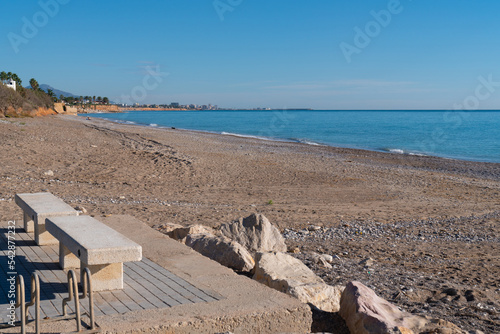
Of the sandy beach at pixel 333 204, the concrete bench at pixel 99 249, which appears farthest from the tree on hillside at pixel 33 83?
the concrete bench at pixel 99 249

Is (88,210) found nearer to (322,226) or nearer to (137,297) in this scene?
(322,226)

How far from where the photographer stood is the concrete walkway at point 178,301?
397 centimetres

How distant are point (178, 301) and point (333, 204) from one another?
29.1 feet

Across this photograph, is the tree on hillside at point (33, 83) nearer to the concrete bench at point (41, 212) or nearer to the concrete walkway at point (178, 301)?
the concrete bench at point (41, 212)

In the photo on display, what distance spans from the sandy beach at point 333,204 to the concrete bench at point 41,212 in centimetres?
203

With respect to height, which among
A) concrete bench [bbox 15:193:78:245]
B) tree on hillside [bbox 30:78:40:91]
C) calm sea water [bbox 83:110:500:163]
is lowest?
calm sea water [bbox 83:110:500:163]

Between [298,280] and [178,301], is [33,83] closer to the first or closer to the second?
[298,280]

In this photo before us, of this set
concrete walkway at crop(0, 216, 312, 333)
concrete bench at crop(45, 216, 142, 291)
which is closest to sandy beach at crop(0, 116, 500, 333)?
concrete walkway at crop(0, 216, 312, 333)

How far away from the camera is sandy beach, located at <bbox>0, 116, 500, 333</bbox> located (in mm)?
7094

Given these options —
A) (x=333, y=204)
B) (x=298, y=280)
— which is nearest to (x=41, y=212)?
(x=298, y=280)

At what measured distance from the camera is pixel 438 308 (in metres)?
6.04

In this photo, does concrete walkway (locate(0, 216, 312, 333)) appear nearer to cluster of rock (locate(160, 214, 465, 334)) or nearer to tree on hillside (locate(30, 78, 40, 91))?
cluster of rock (locate(160, 214, 465, 334))

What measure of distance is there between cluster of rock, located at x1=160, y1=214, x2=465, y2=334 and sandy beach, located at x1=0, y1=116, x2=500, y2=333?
85 cm

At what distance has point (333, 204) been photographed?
12805 millimetres
